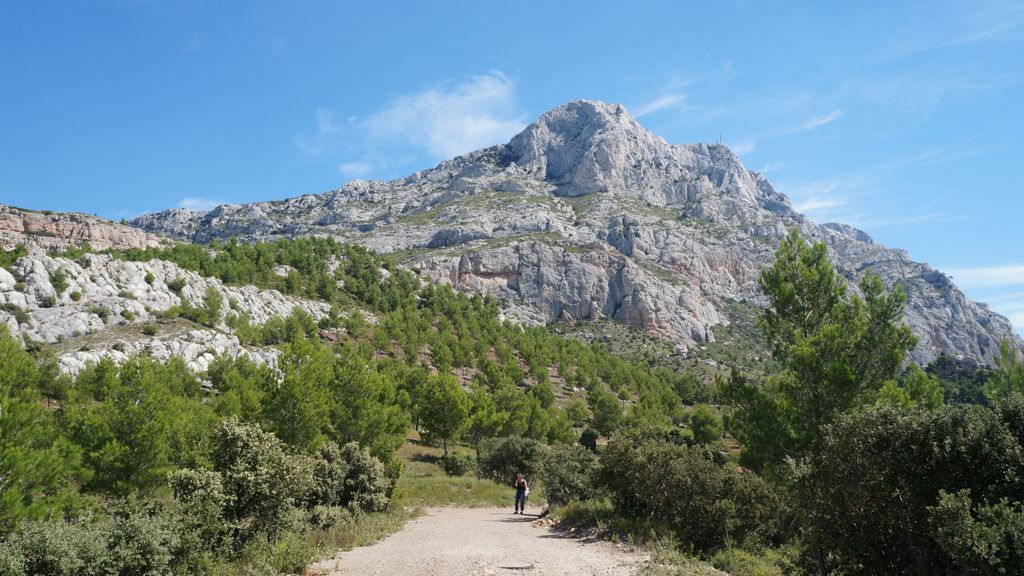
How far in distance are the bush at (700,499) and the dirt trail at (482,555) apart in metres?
2.07

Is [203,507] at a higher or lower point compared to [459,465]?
higher

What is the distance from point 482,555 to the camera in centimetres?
1390

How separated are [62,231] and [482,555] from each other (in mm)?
183028

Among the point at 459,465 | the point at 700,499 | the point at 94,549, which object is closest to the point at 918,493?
the point at 700,499

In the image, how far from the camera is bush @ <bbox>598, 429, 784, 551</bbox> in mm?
15305

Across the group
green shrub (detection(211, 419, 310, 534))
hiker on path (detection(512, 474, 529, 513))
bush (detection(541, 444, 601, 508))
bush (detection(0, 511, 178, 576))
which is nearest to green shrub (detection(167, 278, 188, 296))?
bush (detection(541, 444, 601, 508))

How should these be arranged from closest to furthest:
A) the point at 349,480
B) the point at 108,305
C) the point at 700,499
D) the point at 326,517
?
the point at 700,499 → the point at 326,517 → the point at 349,480 → the point at 108,305

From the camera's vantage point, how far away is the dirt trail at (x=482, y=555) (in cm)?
1260

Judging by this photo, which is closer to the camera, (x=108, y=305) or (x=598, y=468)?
(x=598, y=468)

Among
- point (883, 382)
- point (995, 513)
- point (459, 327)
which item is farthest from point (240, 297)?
point (995, 513)

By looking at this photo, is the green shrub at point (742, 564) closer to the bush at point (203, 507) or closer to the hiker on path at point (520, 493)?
the hiker on path at point (520, 493)

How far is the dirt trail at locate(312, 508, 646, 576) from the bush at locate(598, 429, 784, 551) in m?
2.07

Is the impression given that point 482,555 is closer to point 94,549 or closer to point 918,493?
point 94,549

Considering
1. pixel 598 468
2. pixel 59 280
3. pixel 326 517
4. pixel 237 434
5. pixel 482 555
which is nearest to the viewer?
pixel 482 555
